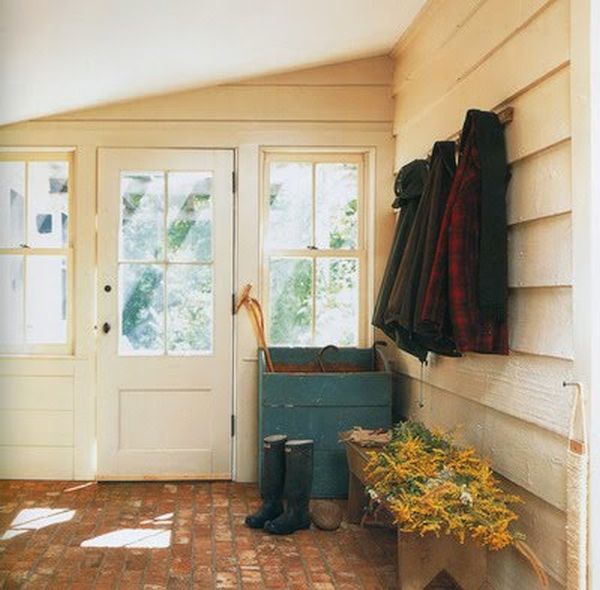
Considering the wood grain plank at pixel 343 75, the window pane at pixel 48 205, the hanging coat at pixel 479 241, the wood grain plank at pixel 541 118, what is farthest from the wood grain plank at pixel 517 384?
the window pane at pixel 48 205

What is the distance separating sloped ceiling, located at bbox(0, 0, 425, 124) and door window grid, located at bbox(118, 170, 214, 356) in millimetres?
586

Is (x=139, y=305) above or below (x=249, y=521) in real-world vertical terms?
above

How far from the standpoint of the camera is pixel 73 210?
4.39 m

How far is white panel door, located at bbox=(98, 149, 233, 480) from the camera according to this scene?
432 cm

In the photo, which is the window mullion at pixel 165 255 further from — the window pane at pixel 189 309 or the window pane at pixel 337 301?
the window pane at pixel 337 301

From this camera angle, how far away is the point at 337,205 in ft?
14.5

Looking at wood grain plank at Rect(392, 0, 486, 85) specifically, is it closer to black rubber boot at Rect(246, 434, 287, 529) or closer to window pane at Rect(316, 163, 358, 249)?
window pane at Rect(316, 163, 358, 249)

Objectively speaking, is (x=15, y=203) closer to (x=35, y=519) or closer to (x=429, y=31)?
(x=35, y=519)

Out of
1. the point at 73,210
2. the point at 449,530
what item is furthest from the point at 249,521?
the point at 73,210

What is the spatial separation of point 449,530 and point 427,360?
1292mm

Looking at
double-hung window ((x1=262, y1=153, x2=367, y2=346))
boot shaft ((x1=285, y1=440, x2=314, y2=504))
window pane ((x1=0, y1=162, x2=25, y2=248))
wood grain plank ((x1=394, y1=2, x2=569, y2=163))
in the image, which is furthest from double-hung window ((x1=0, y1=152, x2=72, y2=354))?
wood grain plank ((x1=394, y1=2, x2=569, y2=163))

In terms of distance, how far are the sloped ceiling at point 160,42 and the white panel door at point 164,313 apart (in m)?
0.52

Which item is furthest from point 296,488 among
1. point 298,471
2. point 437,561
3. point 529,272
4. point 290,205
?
point 290,205

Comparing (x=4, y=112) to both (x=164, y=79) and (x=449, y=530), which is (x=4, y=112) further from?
(x=449, y=530)
